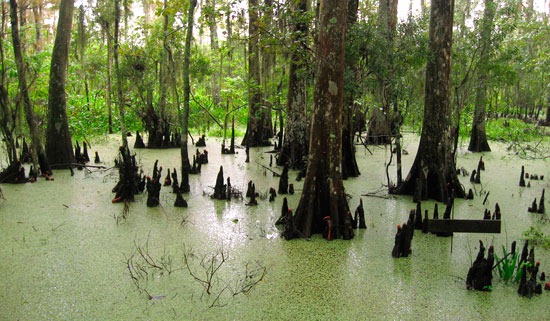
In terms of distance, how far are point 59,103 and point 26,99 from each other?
4.28 ft

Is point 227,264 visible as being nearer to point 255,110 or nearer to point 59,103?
point 59,103

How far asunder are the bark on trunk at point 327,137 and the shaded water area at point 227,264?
11.9 inches

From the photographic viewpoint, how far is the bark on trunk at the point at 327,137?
4.63m

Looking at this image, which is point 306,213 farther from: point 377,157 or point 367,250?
point 377,157

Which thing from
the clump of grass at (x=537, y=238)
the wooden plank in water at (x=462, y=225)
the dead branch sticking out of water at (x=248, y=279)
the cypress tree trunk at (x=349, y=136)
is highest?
the cypress tree trunk at (x=349, y=136)

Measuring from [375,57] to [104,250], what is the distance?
174 inches

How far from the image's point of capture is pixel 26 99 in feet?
22.9

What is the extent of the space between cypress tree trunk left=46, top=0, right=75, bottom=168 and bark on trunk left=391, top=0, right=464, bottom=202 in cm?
605

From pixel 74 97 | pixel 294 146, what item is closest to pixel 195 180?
pixel 294 146

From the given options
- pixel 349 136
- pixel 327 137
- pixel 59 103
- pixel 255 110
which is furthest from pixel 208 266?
pixel 255 110

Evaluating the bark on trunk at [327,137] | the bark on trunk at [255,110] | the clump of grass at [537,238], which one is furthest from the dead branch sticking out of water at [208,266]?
the bark on trunk at [255,110]

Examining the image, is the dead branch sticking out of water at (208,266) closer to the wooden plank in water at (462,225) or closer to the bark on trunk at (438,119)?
the wooden plank in water at (462,225)

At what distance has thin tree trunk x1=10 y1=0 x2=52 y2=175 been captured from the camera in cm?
653

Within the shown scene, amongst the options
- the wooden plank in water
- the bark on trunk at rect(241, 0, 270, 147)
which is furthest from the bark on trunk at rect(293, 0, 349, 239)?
the bark on trunk at rect(241, 0, 270, 147)
